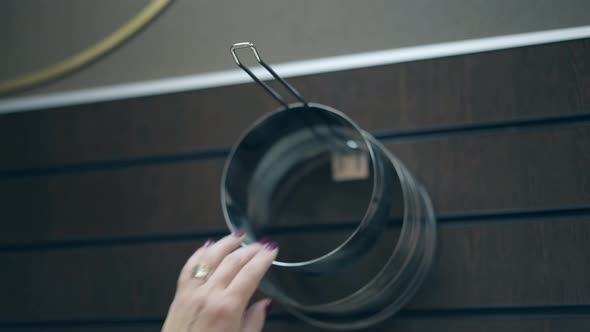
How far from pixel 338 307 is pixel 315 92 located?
37 cm

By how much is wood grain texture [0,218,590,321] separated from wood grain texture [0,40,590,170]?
17 cm

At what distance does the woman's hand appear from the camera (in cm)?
84

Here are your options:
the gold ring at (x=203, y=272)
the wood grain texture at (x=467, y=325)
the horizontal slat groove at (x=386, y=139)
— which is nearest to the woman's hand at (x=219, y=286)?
the gold ring at (x=203, y=272)

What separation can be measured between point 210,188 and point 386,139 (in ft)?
1.05

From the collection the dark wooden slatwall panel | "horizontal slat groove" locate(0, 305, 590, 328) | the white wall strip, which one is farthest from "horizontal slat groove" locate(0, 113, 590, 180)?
"horizontal slat groove" locate(0, 305, 590, 328)

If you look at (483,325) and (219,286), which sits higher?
(219,286)

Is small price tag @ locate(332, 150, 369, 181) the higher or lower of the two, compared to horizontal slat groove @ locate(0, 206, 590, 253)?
higher

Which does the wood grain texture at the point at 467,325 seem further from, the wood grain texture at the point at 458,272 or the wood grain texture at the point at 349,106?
the wood grain texture at the point at 349,106

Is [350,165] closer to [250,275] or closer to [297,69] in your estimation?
[297,69]

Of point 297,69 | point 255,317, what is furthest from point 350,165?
point 255,317

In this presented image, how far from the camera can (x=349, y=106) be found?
1.08 meters

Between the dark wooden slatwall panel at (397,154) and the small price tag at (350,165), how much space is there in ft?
0.17

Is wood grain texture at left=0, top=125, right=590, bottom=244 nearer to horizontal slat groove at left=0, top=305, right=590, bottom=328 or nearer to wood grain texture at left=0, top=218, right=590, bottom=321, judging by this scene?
wood grain texture at left=0, top=218, right=590, bottom=321

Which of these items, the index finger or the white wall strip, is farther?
the white wall strip
